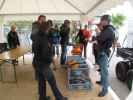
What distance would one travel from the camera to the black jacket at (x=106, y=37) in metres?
5.20

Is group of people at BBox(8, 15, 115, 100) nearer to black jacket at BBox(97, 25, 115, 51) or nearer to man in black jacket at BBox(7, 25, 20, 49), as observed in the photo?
black jacket at BBox(97, 25, 115, 51)

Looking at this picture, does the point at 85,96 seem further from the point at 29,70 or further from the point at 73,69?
the point at 29,70

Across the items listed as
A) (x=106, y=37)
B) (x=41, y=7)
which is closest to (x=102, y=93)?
(x=106, y=37)

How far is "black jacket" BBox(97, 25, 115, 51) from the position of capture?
17.0 ft

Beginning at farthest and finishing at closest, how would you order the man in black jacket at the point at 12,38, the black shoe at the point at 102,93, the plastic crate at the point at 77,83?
1. the man in black jacket at the point at 12,38
2. the plastic crate at the point at 77,83
3. the black shoe at the point at 102,93

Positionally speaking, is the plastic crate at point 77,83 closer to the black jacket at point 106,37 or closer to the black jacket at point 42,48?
the black jacket at point 106,37

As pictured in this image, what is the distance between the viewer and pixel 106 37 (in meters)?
5.22

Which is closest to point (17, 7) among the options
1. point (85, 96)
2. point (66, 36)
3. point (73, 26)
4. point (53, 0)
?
point (53, 0)

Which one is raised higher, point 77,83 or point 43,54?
point 43,54

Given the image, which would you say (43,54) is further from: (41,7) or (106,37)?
(41,7)

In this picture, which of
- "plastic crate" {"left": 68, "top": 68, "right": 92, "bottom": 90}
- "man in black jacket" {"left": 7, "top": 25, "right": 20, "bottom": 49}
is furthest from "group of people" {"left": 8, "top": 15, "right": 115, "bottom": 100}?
"man in black jacket" {"left": 7, "top": 25, "right": 20, "bottom": 49}

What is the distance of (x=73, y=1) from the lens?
1020 centimetres

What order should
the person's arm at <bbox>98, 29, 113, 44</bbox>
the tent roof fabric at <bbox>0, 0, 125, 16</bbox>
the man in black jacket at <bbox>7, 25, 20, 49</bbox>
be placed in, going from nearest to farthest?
1. the person's arm at <bbox>98, 29, 113, 44</bbox>
2. the man in black jacket at <bbox>7, 25, 20, 49</bbox>
3. the tent roof fabric at <bbox>0, 0, 125, 16</bbox>

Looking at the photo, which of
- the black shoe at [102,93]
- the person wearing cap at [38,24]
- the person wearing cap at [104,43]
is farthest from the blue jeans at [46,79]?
the person wearing cap at [104,43]
